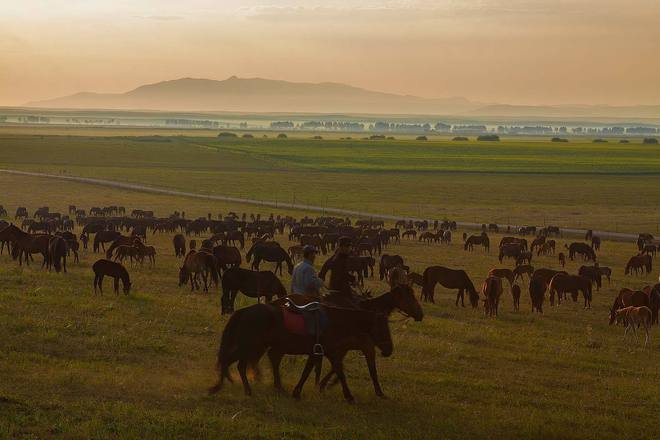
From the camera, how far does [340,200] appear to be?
7900 centimetres

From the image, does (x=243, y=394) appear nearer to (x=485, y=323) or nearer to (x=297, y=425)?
(x=297, y=425)

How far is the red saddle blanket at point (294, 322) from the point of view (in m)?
14.4

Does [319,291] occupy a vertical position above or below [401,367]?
above

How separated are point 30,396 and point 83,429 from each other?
2.05 meters

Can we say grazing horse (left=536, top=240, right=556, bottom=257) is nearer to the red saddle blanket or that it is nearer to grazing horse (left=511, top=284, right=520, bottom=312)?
grazing horse (left=511, top=284, right=520, bottom=312)

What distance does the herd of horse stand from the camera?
47.4 feet

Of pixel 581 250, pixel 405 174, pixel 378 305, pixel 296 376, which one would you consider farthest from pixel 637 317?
pixel 405 174

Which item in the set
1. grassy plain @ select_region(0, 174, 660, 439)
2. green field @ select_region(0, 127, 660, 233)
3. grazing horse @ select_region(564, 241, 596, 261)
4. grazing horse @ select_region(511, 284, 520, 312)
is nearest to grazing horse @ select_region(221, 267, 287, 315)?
grassy plain @ select_region(0, 174, 660, 439)

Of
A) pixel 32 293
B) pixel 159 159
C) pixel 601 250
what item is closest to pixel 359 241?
pixel 601 250

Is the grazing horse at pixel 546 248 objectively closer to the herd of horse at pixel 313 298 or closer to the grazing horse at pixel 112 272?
the herd of horse at pixel 313 298

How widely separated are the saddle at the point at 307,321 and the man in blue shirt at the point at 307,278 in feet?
2.90

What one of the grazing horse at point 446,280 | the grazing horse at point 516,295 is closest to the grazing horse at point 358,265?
the grazing horse at point 446,280

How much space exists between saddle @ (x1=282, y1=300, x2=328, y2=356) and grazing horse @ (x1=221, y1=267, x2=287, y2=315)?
26.1ft

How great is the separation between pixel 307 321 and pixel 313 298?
31.5 inches
